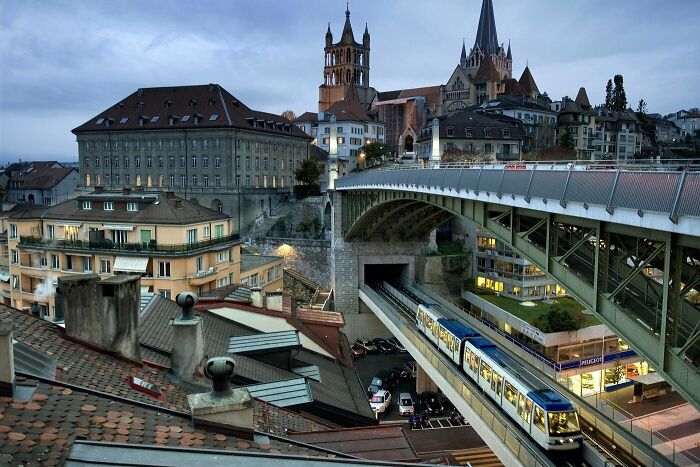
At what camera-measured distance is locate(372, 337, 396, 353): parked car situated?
49.2 m

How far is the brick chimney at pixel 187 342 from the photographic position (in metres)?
12.5

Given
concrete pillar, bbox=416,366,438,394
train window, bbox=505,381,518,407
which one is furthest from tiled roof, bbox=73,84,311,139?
train window, bbox=505,381,518,407

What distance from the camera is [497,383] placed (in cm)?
2255

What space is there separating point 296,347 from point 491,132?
67.1m

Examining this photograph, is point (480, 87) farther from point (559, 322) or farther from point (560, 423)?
point (560, 423)

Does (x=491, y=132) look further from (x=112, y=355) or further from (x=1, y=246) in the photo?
(x=112, y=355)

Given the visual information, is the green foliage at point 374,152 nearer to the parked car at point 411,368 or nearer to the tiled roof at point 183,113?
the tiled roof at point 183,113

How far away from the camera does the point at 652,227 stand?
11.6m

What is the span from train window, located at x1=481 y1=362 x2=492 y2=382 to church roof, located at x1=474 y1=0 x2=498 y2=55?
499 feet

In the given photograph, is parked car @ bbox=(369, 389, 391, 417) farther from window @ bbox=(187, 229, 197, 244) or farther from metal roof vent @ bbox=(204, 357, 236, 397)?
Result: metal roof vent @ bbox=(204, 357, 236, 397)

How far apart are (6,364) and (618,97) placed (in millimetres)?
115200

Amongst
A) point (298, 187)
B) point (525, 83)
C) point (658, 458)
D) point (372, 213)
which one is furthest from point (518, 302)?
point (525, 83)

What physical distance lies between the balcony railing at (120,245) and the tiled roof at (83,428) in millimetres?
30879

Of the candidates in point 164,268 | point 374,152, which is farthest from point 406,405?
point 374,152
